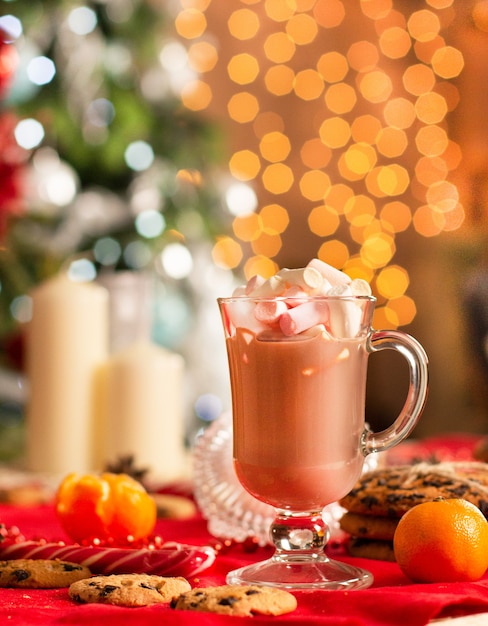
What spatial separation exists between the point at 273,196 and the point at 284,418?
4089mm

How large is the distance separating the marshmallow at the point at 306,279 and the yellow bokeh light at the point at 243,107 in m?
4.12

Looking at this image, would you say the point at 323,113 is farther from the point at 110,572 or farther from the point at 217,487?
the point at 110,572

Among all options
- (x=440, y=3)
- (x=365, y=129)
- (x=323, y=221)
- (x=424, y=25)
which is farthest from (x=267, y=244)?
(x=440, y=3)

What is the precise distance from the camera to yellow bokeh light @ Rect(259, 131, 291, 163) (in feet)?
16.4

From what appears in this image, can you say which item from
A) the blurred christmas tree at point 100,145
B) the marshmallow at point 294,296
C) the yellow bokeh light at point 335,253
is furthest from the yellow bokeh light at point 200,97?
the marshmallow at point 294,296

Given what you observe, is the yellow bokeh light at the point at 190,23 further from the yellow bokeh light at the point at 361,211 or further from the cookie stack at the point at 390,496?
the cookie stack at the point at 390,496

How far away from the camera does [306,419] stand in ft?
3.27

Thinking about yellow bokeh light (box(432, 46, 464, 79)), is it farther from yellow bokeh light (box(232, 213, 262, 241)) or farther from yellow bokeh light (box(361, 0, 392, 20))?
yellow bokeh light (box(232, 213, 262, 241))

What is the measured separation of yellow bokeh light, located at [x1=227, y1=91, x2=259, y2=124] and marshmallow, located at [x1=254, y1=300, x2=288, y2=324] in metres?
4.15

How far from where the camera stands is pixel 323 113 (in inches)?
196

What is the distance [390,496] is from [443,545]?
0.45 ft

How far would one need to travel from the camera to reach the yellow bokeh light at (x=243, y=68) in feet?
16.4

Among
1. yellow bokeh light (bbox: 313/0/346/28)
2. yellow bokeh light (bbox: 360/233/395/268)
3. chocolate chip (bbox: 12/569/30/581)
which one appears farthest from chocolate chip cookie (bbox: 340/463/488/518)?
yellow bokeh light (bbox: 313/0/346/28)

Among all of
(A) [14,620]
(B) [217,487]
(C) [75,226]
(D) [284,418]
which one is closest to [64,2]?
Result: (C) [75,226]
